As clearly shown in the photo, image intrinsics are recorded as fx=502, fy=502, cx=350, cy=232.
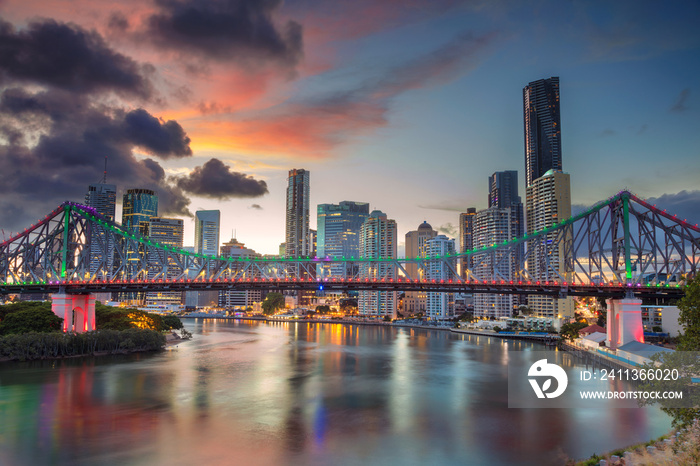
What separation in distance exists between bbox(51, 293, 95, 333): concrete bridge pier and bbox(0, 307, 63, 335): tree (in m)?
3.94

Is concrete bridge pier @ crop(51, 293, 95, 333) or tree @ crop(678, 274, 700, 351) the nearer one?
tree @ crop(678, 274, 700, 351)

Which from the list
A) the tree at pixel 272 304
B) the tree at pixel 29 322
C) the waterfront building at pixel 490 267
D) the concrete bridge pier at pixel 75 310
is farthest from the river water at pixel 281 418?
the tree at pixel 272 304

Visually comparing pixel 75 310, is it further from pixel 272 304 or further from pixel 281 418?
pixel 272 304

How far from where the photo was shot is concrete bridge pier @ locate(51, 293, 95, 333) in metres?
68.0

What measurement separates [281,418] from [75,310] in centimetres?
4993

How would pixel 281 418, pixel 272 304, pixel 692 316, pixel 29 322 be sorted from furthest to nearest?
pixel 272 304 < pixel 29 322 < pixel 281 418 < pixel 692 316

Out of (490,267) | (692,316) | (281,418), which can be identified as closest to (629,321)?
(692,316)

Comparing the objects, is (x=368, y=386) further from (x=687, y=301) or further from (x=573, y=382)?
(x=687, y=301)

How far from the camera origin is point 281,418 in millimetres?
34156

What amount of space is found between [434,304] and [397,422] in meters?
142

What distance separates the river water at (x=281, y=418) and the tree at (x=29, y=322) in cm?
733
